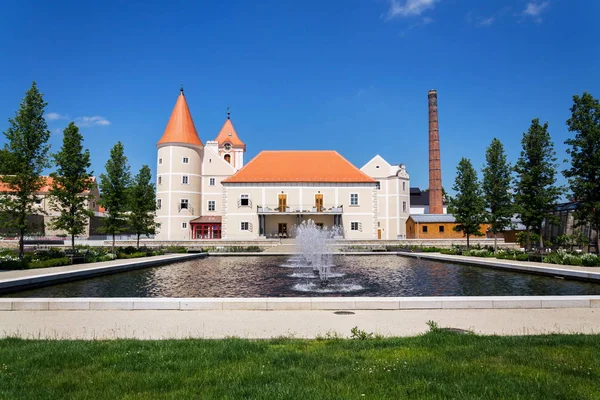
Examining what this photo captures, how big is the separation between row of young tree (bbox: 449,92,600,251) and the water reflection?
7.37 meters

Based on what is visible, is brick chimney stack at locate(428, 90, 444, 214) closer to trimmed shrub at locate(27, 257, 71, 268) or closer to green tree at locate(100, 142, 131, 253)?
green tree at locate(100, 142, 131, 253)

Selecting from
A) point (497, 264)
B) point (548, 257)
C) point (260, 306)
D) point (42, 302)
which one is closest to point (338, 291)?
point (260, 306)

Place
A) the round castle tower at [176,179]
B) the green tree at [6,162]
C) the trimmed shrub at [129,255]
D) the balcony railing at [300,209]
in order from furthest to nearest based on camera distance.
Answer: the round castle tower at [176,179], the balcony railing at [300,209], the trimmed shrub at [129,255], the green tree at [6,162]

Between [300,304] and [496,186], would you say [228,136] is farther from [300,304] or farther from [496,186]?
[300,304]

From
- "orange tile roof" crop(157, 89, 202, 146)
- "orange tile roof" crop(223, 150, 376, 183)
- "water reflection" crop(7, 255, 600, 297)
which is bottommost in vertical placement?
"water reflection" crop(7, 255, 600, 297)

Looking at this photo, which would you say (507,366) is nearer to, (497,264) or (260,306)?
(260,306)

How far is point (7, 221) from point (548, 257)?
25.2m

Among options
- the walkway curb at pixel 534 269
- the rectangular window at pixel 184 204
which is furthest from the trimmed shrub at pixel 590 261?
the rectangular window at pixel 184 204

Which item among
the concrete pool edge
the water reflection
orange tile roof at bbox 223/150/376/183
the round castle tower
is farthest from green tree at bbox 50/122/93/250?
the round castle tower

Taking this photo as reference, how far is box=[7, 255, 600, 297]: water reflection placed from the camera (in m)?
13.1

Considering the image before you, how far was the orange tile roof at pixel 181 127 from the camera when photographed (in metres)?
52.1

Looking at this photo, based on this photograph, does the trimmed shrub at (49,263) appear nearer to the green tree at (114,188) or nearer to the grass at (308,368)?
the green tree at (114,188)

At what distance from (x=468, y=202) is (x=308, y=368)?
94.9ft

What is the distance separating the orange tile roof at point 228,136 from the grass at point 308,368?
61011 millimetres
